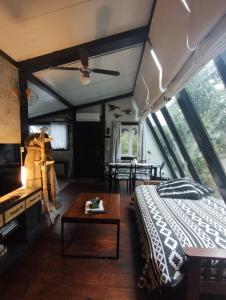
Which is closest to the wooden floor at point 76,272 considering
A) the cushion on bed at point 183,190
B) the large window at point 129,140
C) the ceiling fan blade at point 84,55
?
the cushion on bed at point 183,190

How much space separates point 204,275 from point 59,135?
21.2 feet

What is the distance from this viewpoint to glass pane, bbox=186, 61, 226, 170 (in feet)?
7.04

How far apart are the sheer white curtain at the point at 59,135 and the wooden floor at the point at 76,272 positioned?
180 inches

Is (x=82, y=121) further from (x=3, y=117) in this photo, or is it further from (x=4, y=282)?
(x=4, y=282)

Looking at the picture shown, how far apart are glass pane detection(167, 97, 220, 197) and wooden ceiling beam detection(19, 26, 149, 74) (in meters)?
1.10

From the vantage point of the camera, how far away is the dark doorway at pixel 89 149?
7.20 meters

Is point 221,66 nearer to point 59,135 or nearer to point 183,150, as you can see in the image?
point 183,150

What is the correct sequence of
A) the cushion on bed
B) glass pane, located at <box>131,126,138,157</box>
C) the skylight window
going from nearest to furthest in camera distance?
the skylight window < the cushion on bed < glass pane, located at <box>131,126,138,157</box>

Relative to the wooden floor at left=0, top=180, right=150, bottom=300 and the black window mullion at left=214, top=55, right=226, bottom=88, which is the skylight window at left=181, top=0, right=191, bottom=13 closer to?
the black window mullion at left=214, top=55, right=226, bottom=88

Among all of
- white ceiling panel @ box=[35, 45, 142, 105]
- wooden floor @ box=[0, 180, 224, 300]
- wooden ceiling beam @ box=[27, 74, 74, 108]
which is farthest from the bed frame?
wooden ceiling beam @ box=[27, 74, 74, 108]

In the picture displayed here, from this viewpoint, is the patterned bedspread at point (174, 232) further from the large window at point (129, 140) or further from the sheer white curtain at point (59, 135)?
the sheer white curtain at point (59, 135)

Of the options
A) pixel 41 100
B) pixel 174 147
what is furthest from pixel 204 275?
pixel 41 100

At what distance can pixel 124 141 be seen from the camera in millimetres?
7141

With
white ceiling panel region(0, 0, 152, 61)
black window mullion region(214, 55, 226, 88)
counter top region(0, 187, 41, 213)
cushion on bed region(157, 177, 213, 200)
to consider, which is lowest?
cushion on bed region(157, 177, 213, 200)
